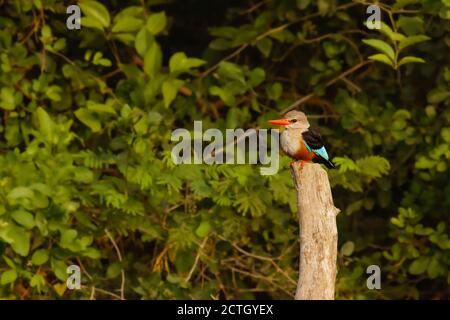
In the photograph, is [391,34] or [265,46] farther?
[265,46]

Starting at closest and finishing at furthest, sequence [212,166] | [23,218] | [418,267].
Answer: [23,218]
[212,166]
[418,267]

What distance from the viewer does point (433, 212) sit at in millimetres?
6660

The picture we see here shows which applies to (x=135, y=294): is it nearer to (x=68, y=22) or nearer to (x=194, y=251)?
(x=194, y=251)

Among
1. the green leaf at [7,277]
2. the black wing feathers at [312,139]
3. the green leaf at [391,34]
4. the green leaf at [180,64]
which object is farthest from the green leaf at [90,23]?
the black wing feathers at [312,139]

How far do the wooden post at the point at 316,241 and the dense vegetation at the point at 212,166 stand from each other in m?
1.51

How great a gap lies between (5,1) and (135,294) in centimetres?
177

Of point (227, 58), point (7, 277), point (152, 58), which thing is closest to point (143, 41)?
point (152, 58)

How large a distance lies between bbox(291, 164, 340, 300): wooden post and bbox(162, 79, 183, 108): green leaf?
1.80m

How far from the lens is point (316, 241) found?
14.9 ft

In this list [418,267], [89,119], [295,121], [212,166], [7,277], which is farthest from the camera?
[418,267]

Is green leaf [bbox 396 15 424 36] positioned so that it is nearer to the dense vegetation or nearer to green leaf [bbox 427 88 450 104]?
the dense vegetation

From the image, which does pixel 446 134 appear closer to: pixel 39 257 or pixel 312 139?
pixel 312 139

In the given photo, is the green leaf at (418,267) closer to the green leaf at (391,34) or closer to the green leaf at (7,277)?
the green leaf at (391,34)

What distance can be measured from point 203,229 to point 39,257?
2.77 ft
